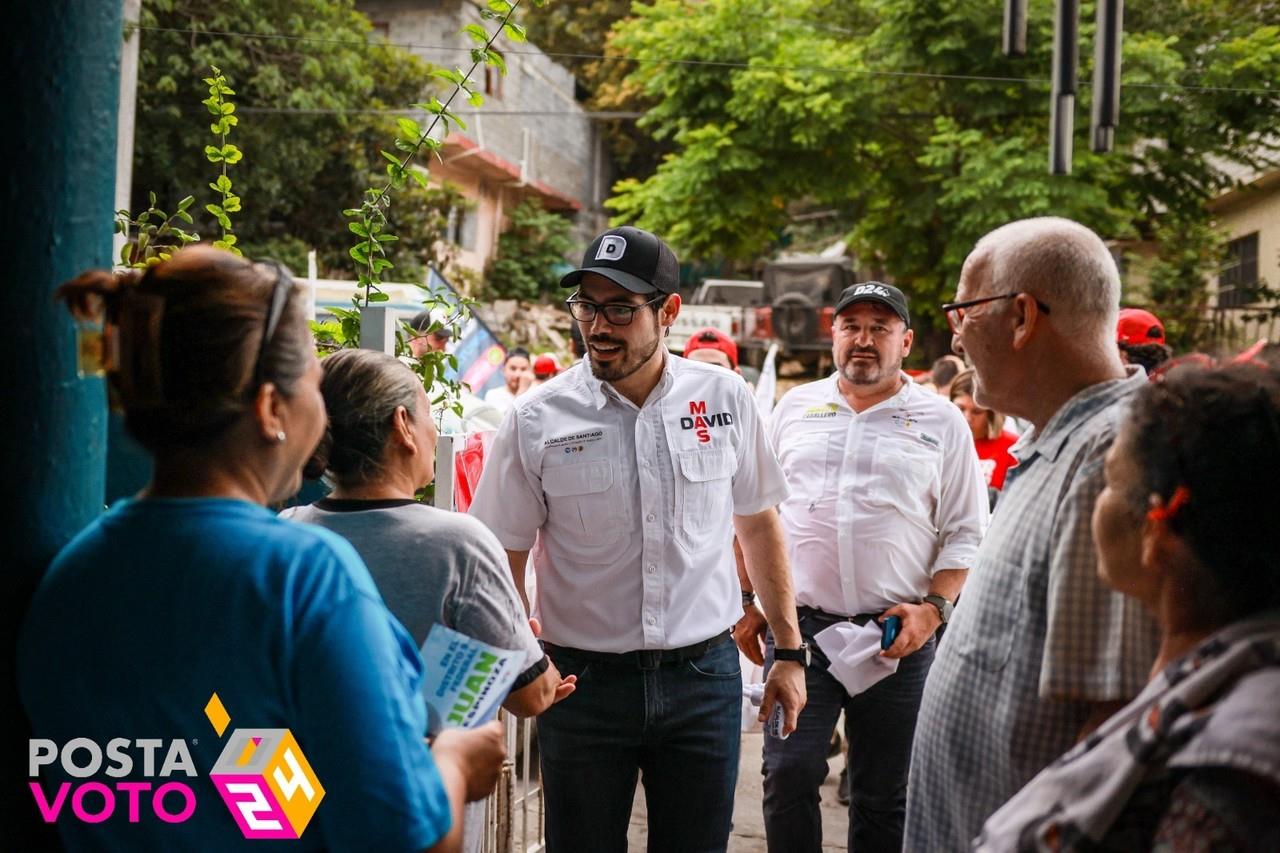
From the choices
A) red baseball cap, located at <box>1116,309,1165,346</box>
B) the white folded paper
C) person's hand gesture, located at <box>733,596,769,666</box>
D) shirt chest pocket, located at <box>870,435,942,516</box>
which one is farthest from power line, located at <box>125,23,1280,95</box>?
the white folded paper

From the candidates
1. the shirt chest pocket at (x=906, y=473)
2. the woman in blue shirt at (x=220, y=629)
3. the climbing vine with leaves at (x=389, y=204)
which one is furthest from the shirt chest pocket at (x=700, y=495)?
the woman in blue shirt at (x=220, y=629)

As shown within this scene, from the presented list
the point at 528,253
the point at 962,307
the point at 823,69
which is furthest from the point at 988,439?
the point at 528,253

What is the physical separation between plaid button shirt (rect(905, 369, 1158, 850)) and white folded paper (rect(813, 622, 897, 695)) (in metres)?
1.48

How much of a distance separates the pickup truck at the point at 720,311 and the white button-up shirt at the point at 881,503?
12.0 m

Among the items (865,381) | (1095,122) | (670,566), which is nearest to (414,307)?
(865,381)

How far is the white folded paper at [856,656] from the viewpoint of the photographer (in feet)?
12.7

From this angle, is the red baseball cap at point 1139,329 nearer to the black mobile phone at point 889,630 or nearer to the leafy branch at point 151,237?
the black mobile phone at point 889,630

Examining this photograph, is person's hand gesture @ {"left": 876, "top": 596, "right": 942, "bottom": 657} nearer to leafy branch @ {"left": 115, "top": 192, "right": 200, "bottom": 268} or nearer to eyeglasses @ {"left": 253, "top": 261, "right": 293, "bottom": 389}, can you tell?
leafy branch @ {"left": 115, "top": 192, "right": 200, "bottom": 268}

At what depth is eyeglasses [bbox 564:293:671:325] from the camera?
10.5ft

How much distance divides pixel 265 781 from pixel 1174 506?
127 cm

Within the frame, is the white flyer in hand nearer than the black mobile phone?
Yes

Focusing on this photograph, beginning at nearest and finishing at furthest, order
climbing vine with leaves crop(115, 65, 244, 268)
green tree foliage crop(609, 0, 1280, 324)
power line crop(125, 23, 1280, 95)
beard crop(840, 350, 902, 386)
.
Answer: climbing vine with leaves crop(115, 65, 244, 268) → beard crop(840, 350, 902, 386) → power line crop(125, 23, 1280, 95) → green tree foliage crop(609, 0, 1280, 324)

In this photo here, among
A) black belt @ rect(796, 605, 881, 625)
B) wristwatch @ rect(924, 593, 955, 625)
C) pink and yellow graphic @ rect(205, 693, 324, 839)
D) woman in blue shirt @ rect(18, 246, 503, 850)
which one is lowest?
black belt @ rect(796, 605, 881, 625)

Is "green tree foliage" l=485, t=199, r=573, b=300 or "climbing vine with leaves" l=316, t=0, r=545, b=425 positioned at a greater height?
"green tree foliage" l=485, t=199, r=573, b=300
